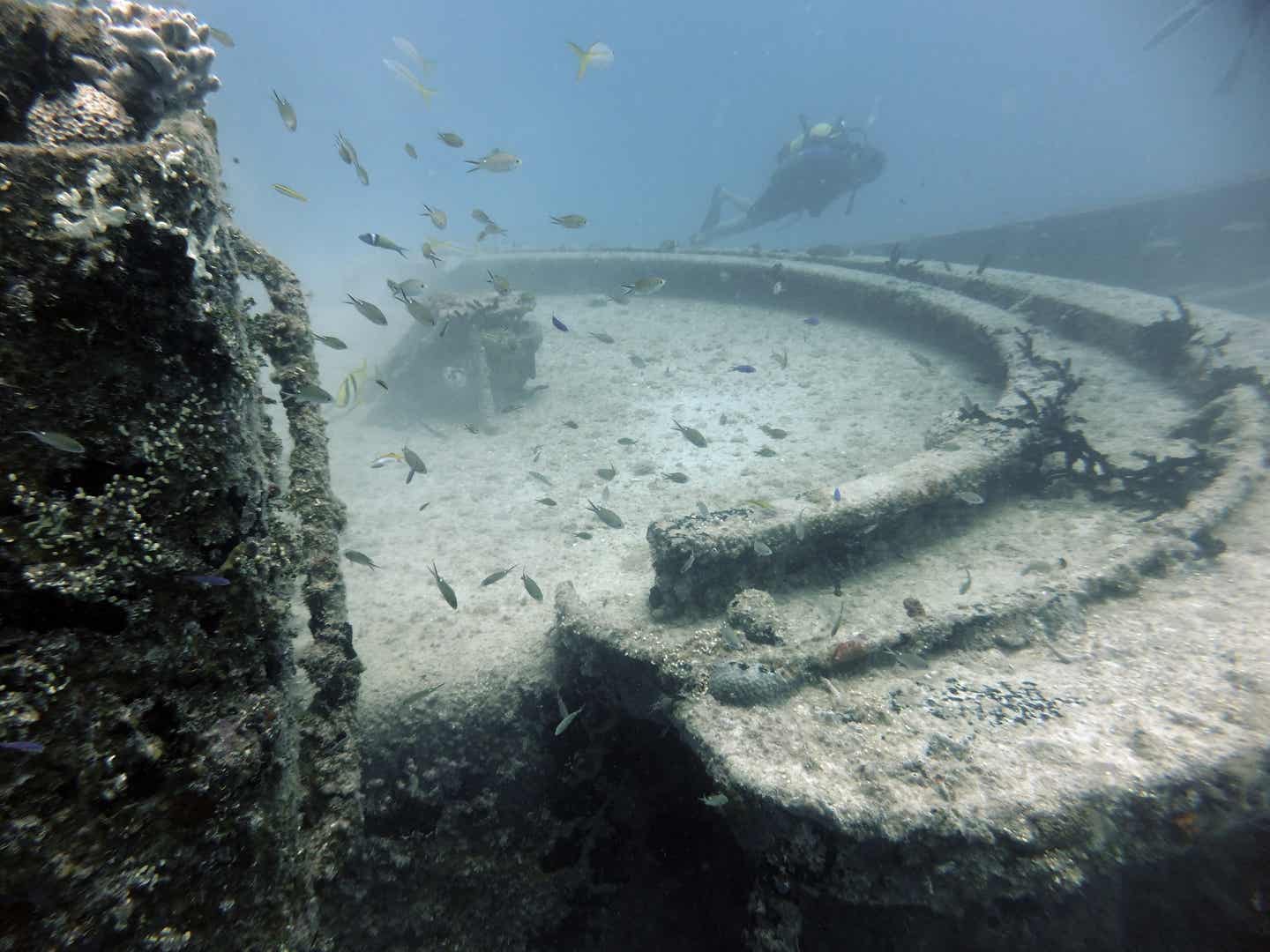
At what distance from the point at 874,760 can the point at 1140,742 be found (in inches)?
54.4

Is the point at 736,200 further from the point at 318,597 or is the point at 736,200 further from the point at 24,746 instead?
the point at 24,746

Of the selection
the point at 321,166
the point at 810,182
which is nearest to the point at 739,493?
the point at 810,182

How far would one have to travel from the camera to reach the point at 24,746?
45.9 inches

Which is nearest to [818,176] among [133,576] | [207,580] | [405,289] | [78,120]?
[405,289]

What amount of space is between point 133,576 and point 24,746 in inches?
17.2

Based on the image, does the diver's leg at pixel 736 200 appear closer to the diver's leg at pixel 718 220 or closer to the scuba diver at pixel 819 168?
the diver's leg at pixel 718 220

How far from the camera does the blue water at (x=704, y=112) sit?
66.2 m

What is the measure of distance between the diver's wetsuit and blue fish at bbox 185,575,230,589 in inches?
760

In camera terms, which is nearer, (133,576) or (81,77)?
(133,576)

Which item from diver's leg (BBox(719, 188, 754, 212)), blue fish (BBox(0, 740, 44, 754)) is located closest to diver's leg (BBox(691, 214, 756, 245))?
diver's leg (BBox(719, 188, 754, 212))

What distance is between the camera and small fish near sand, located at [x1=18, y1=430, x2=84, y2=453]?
1291 millimetres

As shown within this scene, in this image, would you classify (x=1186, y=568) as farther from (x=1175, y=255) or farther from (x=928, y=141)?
(x=928, y=141)

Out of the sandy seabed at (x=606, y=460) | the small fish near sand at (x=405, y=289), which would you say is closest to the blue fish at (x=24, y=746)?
the sandy seabed at (x=606, y=460)

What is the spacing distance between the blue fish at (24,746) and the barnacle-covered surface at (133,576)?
3 centimetres
